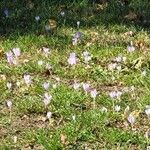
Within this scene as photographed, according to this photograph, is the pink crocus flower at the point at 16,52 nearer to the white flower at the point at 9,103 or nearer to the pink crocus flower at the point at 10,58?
the pink crocus flower at the point at 10,58

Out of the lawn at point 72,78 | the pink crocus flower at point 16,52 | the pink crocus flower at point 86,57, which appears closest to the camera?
the lawn at point 72,78

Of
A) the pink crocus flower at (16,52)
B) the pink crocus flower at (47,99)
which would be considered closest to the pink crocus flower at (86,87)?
the pink crocus flower at (47,99)

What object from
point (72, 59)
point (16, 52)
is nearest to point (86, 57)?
point (72, 59)

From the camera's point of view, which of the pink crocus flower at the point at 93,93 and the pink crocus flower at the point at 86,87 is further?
the pink crocus flower at the point at 86,87

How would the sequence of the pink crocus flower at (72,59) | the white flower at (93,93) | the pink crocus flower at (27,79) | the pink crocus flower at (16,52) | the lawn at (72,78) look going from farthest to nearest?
the pink crocus flower at (16,52) < the pink crocus flower at (72,59) < the pink crocus flower at (27,79) < the white flower at (93,93) < the lawn at (72,78)

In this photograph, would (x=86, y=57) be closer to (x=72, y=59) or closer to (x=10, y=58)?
(x=72, y=59)

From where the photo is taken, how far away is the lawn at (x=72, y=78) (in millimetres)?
6551

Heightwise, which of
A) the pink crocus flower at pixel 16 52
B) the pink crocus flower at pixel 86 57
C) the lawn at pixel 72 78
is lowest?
the lawn at pixel 72 78

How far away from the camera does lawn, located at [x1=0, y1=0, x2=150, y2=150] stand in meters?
6.55

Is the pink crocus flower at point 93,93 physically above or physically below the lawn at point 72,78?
above

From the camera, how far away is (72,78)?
325 inches

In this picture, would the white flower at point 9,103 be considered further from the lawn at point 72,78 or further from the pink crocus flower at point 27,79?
the pink crocus flower at point 27,79

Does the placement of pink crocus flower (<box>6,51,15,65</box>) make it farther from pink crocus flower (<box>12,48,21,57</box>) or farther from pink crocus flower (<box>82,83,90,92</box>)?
pink crocus flower (<box>82,83,90,92</box>)

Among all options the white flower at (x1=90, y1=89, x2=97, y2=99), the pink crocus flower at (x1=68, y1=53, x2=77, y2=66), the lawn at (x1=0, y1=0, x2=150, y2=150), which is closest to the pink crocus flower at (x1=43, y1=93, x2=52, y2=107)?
the lawn at (x1=0, y1=0, x2=150, y2=150)
